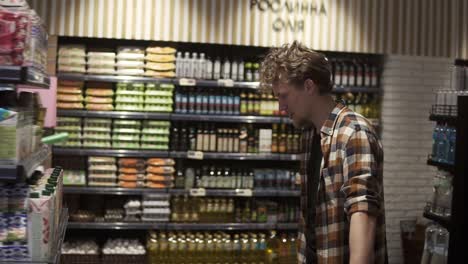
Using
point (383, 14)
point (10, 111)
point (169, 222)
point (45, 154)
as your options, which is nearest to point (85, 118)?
point (169, 222)

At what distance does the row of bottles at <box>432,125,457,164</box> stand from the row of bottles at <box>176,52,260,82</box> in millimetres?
2382

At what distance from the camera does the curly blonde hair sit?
2.82m

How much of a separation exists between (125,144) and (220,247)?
1.47m

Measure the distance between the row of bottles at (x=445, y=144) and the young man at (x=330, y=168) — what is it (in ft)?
6.48

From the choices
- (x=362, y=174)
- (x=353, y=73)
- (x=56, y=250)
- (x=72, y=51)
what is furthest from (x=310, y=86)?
(x=353, y=73)

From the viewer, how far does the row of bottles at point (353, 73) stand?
6.95m

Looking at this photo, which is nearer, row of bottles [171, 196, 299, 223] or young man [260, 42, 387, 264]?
young man [260, 42, 387, 264]

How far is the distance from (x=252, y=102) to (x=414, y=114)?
1922 millimetres

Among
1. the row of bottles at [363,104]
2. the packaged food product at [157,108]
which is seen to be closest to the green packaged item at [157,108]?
the packaged food product at [157,108]

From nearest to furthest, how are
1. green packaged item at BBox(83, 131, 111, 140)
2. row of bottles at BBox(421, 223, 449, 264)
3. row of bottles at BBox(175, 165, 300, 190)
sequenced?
row of bottles at BBox(421, 223, 449, 264), green packaged item at BBox(83, 131, 111, 140), row of bottles at BBox(175, 165, 300, 190)

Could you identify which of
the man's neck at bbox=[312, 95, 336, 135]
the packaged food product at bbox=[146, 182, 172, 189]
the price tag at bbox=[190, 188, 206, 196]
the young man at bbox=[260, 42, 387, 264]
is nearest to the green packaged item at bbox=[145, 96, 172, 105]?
the packaged food product at bbox=[146, 182, 172, 189]

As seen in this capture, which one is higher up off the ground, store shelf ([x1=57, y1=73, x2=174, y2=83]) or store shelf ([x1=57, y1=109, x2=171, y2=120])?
store shelf ([x1=57, y1=73, x2=174, y2=83])

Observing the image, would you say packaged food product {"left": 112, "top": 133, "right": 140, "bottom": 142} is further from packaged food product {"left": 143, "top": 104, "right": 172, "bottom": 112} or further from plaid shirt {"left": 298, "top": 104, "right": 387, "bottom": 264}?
plaid shirt {"left": 298, "top": 104, "right": 387, "bottom": 264}

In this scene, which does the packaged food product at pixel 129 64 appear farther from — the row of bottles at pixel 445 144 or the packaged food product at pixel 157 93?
the row of bottles at pixel 445 144
